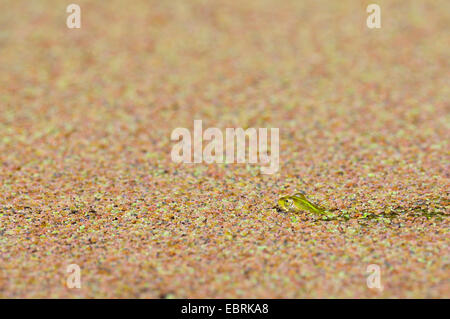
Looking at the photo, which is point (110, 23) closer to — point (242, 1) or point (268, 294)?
point (242, 1)

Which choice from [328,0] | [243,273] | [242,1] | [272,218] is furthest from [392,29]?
[243,273]

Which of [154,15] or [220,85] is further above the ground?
[154,15]

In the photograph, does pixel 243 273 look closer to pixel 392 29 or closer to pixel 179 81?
pixel 179 81

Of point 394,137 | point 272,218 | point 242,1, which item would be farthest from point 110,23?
point 272,218

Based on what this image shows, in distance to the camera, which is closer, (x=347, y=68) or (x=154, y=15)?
(x=347, y=68)

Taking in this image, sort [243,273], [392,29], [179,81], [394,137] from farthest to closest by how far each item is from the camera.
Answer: [392,29] < [179,81] < [394,137] < [243,273]
